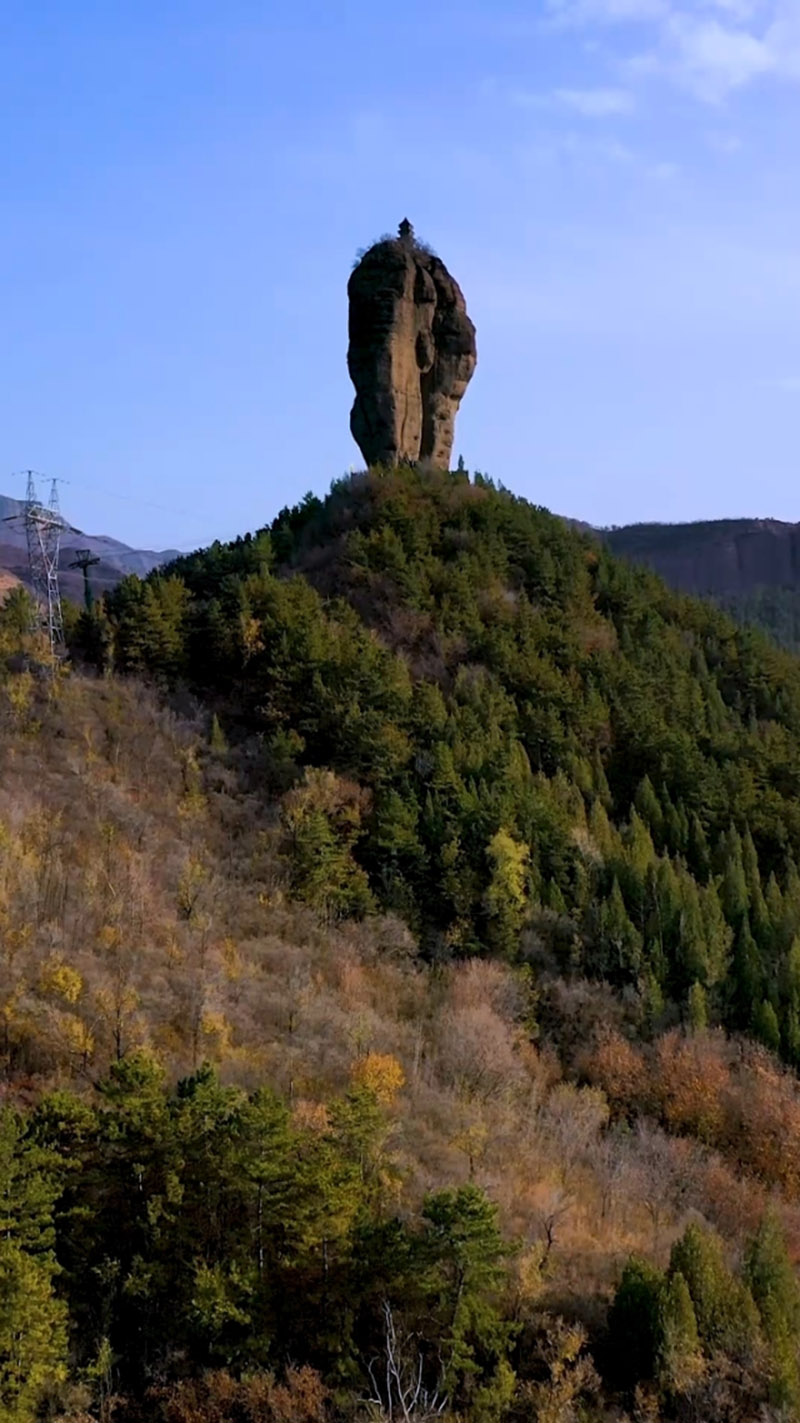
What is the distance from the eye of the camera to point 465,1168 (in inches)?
1193

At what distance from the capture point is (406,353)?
68312 millimetres

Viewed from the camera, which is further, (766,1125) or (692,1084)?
(692,1084)

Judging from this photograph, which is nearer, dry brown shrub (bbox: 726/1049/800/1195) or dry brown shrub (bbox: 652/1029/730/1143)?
dry brown shrub (bbox: 726/1049/800/1195)

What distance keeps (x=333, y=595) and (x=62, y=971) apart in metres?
29.8

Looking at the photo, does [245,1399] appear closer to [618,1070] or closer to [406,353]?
[618,1070]

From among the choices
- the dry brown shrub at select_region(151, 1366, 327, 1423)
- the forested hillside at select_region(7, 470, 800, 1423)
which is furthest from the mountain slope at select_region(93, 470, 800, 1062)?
the dry brown shrub at select_region(151, 1366, 327, 1423)

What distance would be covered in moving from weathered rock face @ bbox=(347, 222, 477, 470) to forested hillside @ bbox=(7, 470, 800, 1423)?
5.64m

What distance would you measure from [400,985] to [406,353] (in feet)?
135

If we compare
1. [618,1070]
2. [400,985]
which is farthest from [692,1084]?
[400,985]

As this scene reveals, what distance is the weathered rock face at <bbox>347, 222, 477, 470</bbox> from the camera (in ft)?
221

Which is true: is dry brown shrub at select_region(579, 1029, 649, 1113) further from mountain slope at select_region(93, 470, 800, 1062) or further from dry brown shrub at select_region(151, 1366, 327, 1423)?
dry brown shrub at select_region(151, 1366, 327, 1423)

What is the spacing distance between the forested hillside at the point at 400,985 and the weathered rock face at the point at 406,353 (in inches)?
222

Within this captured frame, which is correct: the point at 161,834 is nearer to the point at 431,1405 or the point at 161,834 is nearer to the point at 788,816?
the point at 431,1405

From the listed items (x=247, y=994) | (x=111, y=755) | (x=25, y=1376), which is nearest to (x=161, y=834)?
(x=111, y=755)
